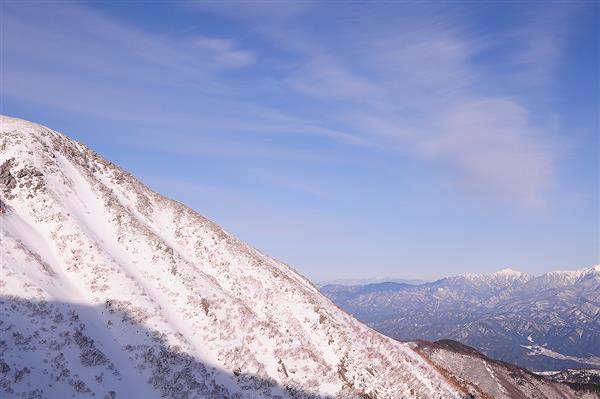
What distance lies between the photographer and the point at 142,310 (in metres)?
31.5

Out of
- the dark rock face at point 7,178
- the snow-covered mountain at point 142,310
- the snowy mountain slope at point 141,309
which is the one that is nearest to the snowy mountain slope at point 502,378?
the snow-covered mountain at point 142,310

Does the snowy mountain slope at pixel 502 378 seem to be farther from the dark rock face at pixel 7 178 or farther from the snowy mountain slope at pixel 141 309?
the dark rock face at pixel 7 178

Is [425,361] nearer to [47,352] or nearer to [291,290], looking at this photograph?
[291,290]

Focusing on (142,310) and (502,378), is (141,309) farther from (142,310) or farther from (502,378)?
(502,378)

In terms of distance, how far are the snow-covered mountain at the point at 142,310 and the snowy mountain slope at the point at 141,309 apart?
0.10 m

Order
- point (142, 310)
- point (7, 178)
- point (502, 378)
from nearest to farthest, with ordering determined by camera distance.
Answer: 1. point (142, 310)
2. point (7, 178)
3. point (502, 378)

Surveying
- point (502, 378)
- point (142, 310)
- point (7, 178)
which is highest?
point (7, 178)

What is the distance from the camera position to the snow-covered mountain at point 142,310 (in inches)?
1011

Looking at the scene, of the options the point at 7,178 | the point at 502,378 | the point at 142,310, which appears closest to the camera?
the point at 142,310

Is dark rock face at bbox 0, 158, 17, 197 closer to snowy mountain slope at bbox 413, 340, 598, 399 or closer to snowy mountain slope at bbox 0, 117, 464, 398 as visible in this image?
snowy mountain slope at bbox 0, 117, 464, 398

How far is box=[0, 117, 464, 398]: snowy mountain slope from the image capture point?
25.7 meters

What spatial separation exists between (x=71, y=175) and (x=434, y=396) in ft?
131

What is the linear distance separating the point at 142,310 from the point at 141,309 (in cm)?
12

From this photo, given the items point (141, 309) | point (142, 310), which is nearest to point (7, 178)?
point (141, 309)
